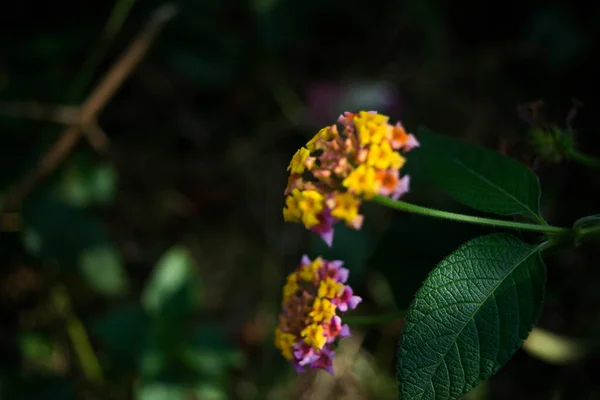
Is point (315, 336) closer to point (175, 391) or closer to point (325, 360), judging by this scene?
point (325, 360)

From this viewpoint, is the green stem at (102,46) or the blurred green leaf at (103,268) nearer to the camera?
the blurred green leaf at (103,268)

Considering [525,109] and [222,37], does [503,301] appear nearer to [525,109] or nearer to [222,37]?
[525,109]

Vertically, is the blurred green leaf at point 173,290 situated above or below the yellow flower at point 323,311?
above

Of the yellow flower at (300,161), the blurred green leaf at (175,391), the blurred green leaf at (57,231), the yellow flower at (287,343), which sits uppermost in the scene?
the blurred green leaf at (57,231)

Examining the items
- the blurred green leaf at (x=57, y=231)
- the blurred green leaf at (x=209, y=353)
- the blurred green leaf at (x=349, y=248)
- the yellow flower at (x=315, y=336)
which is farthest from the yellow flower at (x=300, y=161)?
the blurred green leaf at (x=57, y=231)

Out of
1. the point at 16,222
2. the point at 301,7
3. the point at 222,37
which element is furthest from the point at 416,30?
the point at 16,222

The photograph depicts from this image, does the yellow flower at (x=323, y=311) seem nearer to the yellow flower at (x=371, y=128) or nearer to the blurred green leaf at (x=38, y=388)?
the yellow flower at (x=371, y=128)
